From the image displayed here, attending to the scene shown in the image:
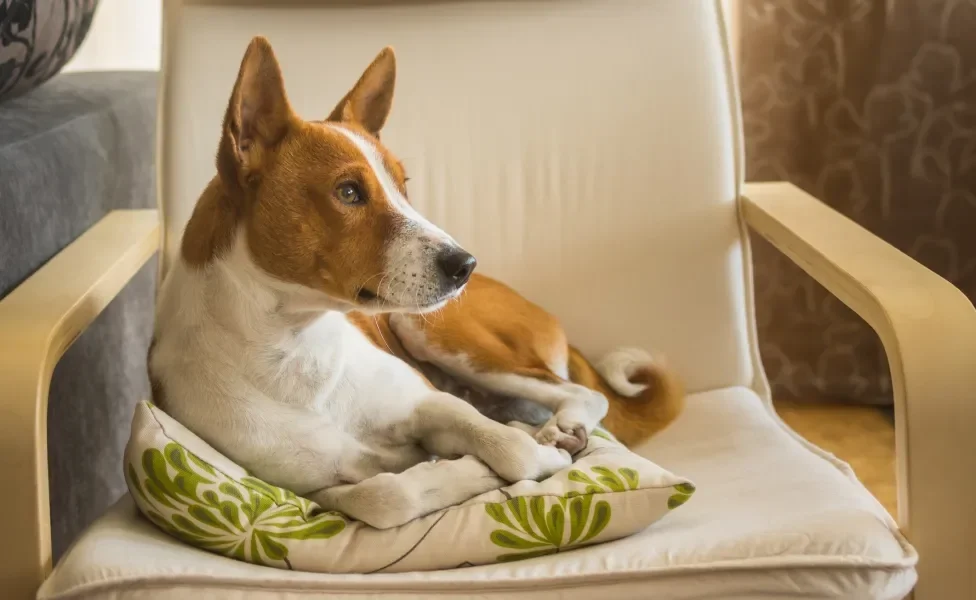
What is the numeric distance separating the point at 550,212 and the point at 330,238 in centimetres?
55

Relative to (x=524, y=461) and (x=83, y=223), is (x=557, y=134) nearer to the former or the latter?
(x=524, y=461)

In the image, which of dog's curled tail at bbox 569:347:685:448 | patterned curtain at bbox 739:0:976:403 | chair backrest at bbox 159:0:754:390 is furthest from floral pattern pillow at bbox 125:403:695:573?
patterned curtain at bbox 739:0:976:403

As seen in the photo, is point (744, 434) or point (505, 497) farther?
point (744, 434)

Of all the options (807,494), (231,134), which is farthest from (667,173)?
(231,134)

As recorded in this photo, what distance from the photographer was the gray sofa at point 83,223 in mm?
1342

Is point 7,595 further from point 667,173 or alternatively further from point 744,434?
point 667,173

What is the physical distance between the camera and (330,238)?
1.06 metres

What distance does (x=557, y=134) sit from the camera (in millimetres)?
1552

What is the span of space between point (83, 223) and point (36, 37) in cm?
28

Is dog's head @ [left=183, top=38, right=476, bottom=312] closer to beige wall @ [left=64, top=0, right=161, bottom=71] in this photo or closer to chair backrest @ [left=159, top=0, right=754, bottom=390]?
chair backrest @ [left=159, top=0, right=754, bottom=390]

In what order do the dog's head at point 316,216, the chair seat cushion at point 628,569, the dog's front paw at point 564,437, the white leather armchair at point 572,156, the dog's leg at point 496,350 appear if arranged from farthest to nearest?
the white leather armchair at point 572,156
the dog's leg at point 496,350
the dog's front paw at point 564,437
the dog's head at point 316,216
the chair seat cushion at point 628,569

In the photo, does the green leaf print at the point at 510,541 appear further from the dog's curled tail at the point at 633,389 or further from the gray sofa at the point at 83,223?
the gray sofa at the point at 83,223

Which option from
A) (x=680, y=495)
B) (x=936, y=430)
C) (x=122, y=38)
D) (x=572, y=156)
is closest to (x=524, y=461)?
(x=680, y=495)

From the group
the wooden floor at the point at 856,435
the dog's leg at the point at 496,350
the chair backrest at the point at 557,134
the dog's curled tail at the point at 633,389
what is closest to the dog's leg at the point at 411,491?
the dog's leg at the point at 496,350
